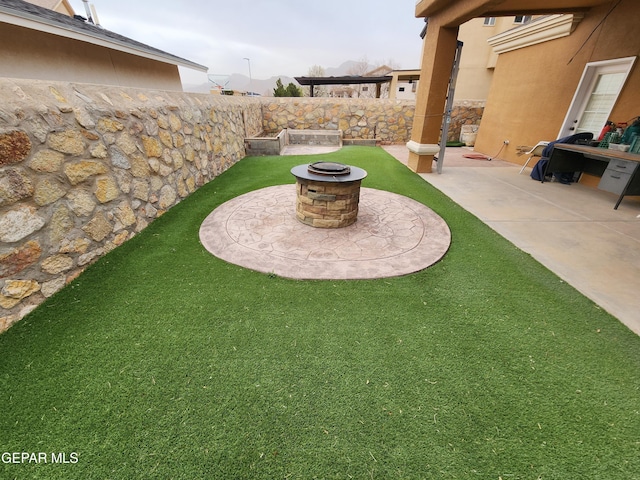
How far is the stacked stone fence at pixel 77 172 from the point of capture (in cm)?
240

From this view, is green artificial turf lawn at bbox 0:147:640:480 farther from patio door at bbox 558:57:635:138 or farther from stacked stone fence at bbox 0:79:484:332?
patio door at bbox 558:57:635:138

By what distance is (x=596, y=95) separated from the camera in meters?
6.56

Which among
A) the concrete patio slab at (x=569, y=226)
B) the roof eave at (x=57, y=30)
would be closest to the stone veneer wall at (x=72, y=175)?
the roof eave at (x=57, y=30)

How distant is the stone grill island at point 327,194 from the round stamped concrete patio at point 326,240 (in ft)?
0.52

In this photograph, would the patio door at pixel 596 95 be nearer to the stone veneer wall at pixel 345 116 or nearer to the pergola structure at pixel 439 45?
the pergola structure at pixel 439 45

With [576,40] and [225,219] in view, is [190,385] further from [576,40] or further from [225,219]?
[576,40]

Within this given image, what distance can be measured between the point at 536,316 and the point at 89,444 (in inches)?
148

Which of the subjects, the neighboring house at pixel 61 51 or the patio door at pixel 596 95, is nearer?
the neighboring house at pixel 61 51

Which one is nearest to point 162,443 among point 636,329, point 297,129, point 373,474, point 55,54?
point 373,474

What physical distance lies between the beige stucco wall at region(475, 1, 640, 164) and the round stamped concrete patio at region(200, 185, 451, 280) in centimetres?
575

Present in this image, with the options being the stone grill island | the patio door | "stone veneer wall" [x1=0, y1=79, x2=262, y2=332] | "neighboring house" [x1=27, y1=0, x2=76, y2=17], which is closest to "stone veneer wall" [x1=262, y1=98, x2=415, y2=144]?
the patio door

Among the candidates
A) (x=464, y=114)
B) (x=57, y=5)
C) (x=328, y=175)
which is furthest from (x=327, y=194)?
(x=57, y=5)

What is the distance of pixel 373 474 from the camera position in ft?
5.00

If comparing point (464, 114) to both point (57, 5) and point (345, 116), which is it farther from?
point (57, 5)
